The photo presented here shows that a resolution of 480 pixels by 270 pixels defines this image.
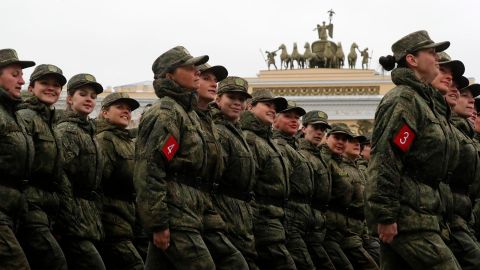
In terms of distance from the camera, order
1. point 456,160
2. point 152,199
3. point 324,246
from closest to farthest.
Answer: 1. point 152,199
2. point 456,160
3. point 324,246

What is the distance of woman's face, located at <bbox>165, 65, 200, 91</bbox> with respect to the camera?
8.51 m

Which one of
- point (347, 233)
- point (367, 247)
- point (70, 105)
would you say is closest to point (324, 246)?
point (347, 233)

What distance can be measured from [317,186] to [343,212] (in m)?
0.96

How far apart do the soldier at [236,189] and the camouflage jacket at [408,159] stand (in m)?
1.53

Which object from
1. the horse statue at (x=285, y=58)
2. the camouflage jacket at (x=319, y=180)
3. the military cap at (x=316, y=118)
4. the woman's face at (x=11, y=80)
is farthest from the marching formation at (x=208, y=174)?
the horse statue at (x=285, y=58)

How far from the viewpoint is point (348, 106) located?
56.5 meters

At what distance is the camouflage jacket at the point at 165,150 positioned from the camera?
7719 millimetres

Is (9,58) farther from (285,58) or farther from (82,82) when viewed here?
(285,58)

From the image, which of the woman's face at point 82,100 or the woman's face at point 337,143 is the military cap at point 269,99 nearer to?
the woman's face at point 82,100

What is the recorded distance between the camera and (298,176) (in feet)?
39.5

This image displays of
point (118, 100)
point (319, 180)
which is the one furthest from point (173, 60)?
point (319, 180)

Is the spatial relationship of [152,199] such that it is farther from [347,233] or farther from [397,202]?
[347,233]

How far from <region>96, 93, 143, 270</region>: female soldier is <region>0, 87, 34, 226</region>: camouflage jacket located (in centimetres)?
219

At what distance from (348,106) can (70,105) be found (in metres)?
46.6
